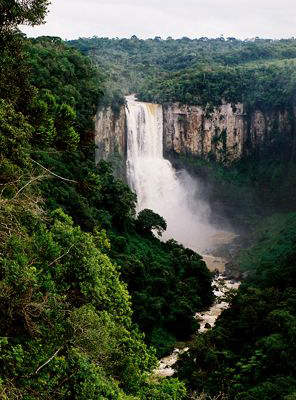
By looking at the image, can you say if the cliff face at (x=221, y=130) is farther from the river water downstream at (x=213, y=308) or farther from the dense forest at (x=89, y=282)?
the river water downstream at (x=213, y=308)

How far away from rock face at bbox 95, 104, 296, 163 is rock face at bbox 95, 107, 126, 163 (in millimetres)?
7001

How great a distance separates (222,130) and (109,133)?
47.5 feet

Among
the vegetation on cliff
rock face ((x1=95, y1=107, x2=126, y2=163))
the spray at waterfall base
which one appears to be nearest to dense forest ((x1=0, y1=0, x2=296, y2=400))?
the vegetation on cliff

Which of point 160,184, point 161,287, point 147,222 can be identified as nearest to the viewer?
point 161,287

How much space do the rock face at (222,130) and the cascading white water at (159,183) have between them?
1.67m

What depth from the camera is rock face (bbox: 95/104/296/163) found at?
173 ft

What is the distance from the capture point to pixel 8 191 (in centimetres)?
1220

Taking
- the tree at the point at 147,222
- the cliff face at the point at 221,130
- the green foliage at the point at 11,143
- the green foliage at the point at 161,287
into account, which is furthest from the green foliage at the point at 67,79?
the cliff face at the point at 221,130

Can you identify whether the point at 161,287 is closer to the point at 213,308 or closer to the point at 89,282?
the point at 213,308

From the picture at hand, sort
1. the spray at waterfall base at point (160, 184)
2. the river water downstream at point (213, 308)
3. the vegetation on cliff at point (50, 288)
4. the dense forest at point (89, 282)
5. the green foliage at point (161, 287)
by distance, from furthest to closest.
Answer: the spray at waterfall base at point (160, 184), the green foliage at point (161, 287), the river water downstream at point (213, 308), the dense forest at point (89, 282), the vegetation on cliff at point (50, 288)

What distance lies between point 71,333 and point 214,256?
112ft

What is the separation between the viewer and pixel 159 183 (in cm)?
5053

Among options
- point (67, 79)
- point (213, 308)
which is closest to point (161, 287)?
point (213, 308)

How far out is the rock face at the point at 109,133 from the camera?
43.4 m
